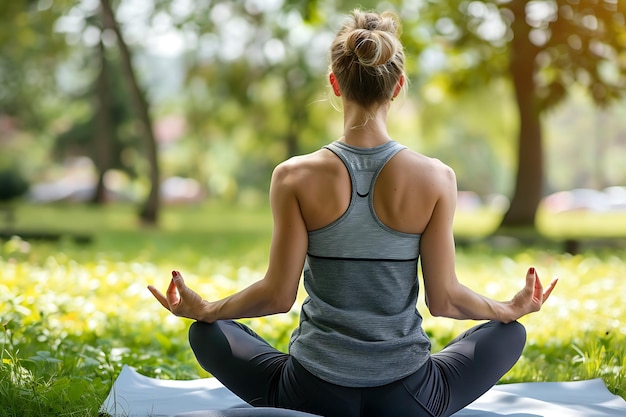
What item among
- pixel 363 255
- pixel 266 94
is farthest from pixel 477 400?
pixel 266 94

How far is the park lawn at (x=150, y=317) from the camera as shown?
3.85m

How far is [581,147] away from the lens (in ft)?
210

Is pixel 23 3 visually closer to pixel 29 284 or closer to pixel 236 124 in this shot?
pixel 29 284

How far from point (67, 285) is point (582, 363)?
15.1 ft

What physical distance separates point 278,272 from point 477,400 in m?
1.36

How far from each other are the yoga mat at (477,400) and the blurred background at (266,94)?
1.38m

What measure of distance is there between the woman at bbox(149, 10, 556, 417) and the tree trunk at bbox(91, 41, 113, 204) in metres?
26.2

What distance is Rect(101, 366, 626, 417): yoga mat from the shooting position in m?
3.44

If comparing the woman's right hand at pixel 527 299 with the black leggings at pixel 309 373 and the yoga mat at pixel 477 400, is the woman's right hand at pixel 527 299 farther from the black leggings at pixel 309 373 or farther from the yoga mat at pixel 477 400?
the yoga mat at pixel 477 400

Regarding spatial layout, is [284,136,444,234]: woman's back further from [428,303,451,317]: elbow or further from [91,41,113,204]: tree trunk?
[91,41,113,204]: tree trunk

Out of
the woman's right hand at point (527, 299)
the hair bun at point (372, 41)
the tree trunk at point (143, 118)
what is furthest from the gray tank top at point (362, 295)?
the tree trunk at point (143, 118)

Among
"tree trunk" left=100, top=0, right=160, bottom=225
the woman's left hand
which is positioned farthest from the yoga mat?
"tree trunk" left=100, top=0, right=160, bottom=225


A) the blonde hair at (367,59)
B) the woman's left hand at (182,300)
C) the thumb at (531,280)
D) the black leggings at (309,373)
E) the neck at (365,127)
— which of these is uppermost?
the blonde hair at (367,59)

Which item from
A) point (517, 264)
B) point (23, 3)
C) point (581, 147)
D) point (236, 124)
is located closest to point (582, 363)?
point (517, 264)
